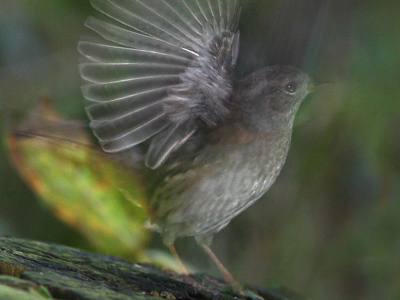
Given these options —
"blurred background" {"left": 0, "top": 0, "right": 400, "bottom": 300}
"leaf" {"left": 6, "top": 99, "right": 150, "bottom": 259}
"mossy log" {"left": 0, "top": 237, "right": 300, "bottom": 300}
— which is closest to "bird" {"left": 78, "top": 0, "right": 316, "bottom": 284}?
"leaf" {"left": 6, "top": 99, "right": 150, "bottom": 259}

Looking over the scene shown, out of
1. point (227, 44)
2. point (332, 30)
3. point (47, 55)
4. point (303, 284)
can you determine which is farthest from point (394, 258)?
point (47, 55)

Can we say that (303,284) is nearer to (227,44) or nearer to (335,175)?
(335,175)

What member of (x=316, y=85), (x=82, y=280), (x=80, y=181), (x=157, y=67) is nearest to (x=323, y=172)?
(x=316, y=85)

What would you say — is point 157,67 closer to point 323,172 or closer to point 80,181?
point 80,181

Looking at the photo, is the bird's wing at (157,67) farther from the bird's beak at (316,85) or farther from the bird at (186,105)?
the bird's beak at (316,85)

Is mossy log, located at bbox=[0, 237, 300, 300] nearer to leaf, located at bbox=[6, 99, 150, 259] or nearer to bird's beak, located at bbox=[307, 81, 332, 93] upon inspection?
leaf, located at bbox=[6, 99, 150, 259]

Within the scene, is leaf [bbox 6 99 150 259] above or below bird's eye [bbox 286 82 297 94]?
below
